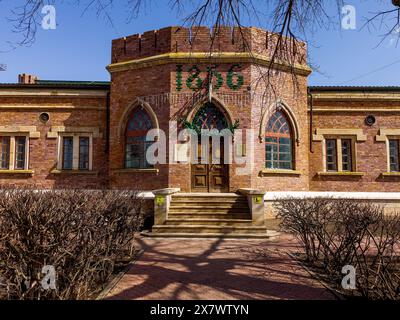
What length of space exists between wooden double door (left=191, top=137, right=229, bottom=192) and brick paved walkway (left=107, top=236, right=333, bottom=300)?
12.3 feet

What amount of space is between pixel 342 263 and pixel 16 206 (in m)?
4.94

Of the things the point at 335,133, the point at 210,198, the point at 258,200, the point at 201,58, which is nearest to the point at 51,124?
the point at 201,58

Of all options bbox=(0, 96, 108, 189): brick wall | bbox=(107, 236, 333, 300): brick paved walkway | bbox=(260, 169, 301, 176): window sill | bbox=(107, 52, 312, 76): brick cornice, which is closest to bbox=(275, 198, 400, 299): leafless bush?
bbox=(107, 236, 333, 300): brick paved walkway

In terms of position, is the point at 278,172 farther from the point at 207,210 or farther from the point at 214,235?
the point at 214,235

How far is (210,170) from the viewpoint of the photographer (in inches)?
430

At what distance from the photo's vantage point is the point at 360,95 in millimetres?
12891

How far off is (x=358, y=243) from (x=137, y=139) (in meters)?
9.49

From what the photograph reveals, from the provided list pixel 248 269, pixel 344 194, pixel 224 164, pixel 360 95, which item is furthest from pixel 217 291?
pixel 360 95

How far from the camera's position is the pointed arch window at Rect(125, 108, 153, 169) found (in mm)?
11438

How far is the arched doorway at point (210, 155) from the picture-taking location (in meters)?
10.9

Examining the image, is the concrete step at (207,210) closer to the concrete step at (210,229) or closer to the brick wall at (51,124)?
the concrete step at (210,229)

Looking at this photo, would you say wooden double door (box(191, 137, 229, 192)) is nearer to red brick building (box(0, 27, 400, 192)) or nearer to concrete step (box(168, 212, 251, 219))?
red brick building (box(0, 27, 400, 192))
